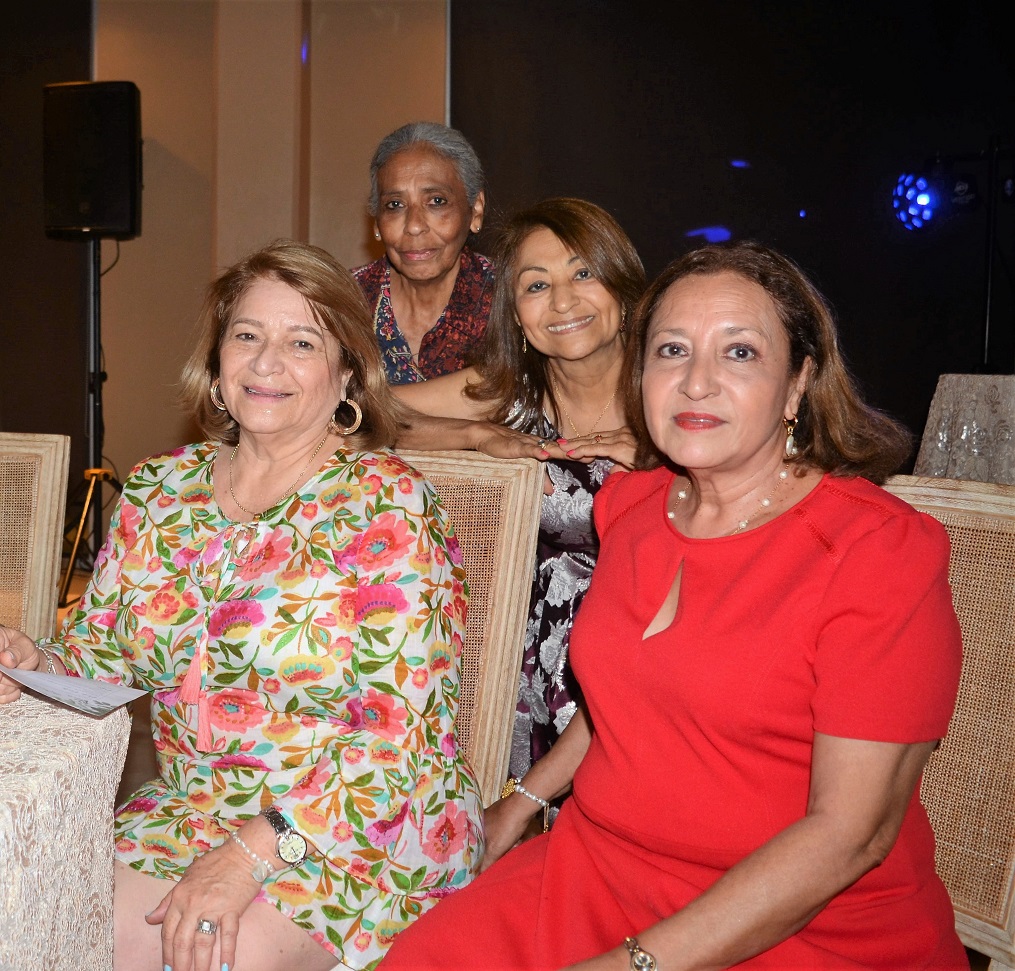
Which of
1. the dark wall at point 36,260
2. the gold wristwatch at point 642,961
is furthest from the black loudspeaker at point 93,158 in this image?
the gold wristwatch at point 642,961

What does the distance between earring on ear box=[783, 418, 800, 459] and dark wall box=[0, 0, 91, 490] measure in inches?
221

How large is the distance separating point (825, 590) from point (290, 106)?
16.4 ft

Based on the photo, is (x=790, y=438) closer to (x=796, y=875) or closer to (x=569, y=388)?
(x=796, y=875)

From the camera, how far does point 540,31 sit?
209 inches

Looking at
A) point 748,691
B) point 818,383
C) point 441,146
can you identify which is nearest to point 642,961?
point 748,691

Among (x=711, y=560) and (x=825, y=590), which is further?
(x=711, y=560)

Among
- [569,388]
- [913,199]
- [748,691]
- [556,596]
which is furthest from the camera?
[913,199]

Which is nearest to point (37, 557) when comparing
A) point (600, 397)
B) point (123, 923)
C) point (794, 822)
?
point (123, 923)

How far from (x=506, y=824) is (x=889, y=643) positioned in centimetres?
78

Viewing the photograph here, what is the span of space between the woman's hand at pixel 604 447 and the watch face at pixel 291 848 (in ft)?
3.02

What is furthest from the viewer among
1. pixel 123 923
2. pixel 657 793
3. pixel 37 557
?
pixel 37 557

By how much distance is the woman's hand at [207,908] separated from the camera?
52.3 inches

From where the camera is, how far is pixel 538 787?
5.39 ft

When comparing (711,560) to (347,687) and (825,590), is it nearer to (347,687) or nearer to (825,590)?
(825,590)
